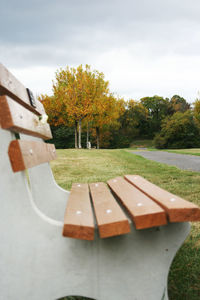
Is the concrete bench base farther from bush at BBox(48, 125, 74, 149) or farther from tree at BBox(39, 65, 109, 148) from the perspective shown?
bush at BBox(48, 125, 74, 149)

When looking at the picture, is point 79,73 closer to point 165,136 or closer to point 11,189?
point 165,136

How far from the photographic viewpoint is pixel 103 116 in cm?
2538

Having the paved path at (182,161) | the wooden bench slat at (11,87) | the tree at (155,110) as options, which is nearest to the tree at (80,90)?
the paved path at (182,161)

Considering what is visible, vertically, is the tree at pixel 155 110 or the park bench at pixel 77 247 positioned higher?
the tree at pixel 155 110

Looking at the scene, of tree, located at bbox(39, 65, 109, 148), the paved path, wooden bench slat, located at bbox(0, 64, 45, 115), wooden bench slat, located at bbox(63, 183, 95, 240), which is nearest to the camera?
wooden bench slat, located at bbox(63, 183, 95, 240)

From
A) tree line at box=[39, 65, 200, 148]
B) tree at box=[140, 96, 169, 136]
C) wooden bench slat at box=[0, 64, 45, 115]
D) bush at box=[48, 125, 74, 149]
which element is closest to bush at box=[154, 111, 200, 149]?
tree line at box=[39, 65, 200, 148]

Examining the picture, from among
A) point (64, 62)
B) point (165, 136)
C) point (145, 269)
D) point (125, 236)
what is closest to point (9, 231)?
point (125, 236)

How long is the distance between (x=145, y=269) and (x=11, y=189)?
0.80m

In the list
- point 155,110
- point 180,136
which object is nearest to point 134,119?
point 155,110

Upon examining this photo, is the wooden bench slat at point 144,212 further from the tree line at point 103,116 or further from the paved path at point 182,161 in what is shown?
the tree line at point 103,116

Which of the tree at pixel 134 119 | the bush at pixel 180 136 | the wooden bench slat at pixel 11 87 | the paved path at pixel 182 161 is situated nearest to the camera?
the wooden bench slat at pixel 11 87

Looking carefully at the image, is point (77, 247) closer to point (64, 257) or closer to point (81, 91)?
point (64, 257)

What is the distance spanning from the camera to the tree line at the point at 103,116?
72.0 feet

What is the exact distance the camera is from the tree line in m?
21.9
